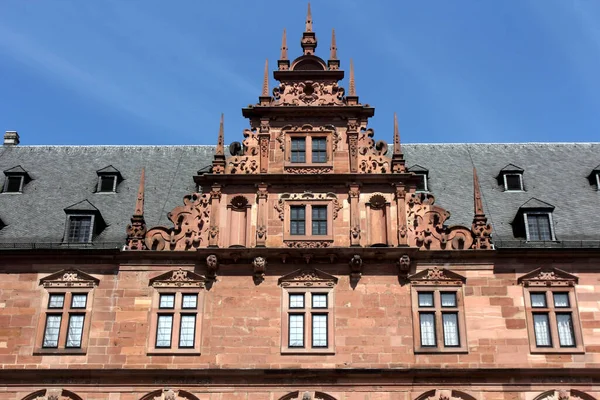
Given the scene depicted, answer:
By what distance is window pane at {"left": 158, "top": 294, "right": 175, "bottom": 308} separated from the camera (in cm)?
2417

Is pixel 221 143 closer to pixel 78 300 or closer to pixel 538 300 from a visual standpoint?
pixel 78 300

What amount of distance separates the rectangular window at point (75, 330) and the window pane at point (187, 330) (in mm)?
2800

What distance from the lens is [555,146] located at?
104 ft

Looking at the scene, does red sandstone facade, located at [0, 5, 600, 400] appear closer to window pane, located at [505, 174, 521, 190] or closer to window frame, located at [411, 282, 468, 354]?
window frame, located at [411, 282, 468, 354]

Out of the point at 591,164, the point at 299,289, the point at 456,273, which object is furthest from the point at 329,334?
the point at 591,164

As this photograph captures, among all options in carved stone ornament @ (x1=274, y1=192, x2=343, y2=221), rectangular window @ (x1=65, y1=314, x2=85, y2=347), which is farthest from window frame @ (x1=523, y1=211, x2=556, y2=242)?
rectangular window @ (x1=65, y1=314, x2=85, y2=347)

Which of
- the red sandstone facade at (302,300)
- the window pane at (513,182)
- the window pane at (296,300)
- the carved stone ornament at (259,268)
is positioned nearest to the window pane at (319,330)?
the red sandstone facade at (302,300)

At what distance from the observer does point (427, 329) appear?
23734 mm

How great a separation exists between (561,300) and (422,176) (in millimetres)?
6223

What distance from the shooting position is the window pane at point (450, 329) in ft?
77.3

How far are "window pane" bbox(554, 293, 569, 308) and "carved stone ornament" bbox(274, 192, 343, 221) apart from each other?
6.60m

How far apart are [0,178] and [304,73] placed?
1120 cm

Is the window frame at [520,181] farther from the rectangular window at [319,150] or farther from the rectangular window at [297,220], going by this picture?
the rectangular window at [297,220]

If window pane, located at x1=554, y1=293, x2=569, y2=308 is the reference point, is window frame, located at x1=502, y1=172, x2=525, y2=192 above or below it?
above
